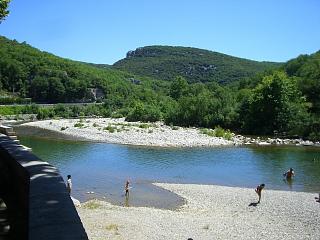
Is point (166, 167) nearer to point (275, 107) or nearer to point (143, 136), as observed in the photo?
point (143, 136)

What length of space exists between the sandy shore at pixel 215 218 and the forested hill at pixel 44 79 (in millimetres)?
146171

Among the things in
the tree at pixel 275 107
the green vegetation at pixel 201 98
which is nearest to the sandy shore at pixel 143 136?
the green vegetation at pixel 201 98

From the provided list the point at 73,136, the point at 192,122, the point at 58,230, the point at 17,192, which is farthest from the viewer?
the point at 192,122

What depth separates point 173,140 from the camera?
59.6 m

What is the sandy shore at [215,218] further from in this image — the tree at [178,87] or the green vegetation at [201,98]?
the tree at [178,87]

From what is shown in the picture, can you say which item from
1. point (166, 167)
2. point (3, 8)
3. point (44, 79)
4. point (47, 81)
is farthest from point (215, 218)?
point (44, 79)

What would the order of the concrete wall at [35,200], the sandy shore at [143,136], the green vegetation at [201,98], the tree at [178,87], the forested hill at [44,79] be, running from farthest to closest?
the forested hill at [44,79] → the tree at [178,87] → the green vegetation at [201,98] → the sandy shore at [143,136] → the concrete wall at [35,200]

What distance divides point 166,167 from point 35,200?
35.6 metres

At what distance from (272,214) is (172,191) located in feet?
27.9

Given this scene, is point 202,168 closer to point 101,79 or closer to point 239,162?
point 239,162

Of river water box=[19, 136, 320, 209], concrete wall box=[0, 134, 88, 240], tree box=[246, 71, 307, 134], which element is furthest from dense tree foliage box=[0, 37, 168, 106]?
concrete wall box=[0, 134, 88, 240]

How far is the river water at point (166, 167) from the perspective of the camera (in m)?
29.9

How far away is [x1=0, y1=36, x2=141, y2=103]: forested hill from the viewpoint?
16588 cm

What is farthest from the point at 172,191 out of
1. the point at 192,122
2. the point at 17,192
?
the point at 192,122
